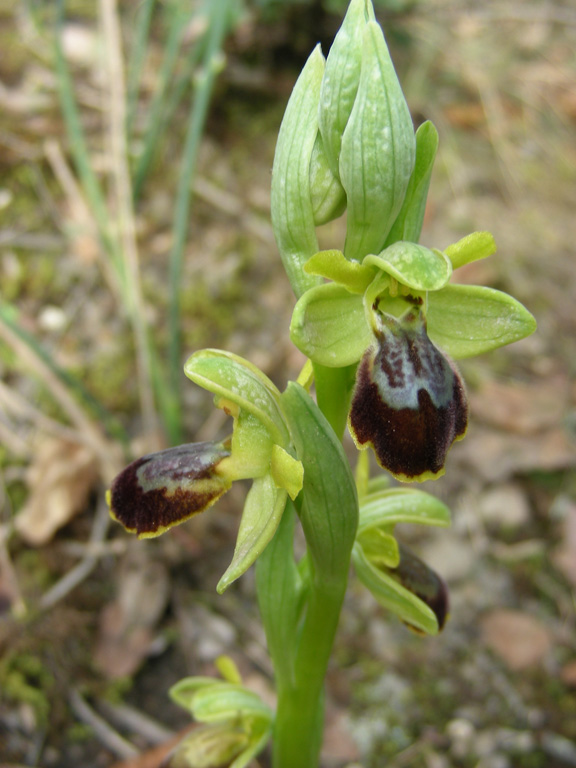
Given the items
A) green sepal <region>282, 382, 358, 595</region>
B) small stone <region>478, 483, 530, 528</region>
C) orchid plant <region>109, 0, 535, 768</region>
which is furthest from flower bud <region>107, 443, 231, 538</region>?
small stone <region>478, 483, 530, 528</region>

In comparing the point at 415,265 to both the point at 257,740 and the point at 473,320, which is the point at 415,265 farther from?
the point at 257,740

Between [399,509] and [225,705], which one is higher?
[399,509]

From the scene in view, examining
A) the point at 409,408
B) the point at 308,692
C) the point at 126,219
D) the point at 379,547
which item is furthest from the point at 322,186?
the point at 126,219

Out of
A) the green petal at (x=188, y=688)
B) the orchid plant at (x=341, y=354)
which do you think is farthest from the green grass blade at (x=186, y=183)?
the orchid plant at (x=341, y=354)

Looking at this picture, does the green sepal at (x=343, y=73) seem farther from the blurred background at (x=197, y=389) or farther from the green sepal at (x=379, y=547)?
the blurred background at (x=197, y=389)

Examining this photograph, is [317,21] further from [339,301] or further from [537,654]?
[537,654]
